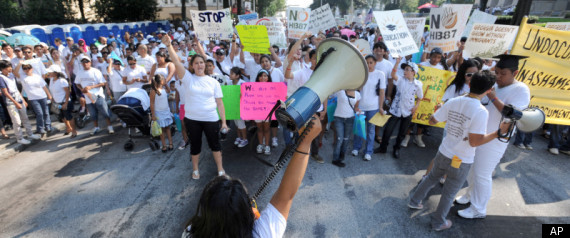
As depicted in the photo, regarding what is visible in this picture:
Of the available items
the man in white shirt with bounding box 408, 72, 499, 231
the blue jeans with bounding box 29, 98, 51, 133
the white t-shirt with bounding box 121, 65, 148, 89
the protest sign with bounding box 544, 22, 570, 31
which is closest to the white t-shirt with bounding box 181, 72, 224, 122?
the man in white shirt with bounding box 408, 72, 499, 231

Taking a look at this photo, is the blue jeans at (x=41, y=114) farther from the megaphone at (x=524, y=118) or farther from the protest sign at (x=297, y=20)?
the megaphone at (x=524, y=118)

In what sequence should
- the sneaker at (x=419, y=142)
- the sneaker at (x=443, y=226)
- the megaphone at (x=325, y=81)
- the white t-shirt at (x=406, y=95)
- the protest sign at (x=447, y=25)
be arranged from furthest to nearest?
the sneaker at (x=419, y=142) < the protest sign at (x=447, y=25) < the white t-shirt at (x=406, y=95) < the sneaker at (x=443, y=226) < the megaphone at (x=325, y=81)

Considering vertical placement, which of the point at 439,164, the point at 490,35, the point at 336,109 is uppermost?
the point at 490,35

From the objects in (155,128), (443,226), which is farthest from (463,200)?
(155,128)

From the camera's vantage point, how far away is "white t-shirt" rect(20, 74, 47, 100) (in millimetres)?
5844

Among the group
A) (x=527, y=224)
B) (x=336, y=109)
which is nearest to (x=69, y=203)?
(x=336, y=109)

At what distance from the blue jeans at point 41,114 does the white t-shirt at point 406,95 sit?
743 centimetres

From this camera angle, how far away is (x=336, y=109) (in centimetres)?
461

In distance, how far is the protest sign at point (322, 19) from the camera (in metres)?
8.02

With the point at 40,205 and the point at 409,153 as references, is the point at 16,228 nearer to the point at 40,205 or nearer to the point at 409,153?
the point at 40,205

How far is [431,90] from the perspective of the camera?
536cm

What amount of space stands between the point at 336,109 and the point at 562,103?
3546mm

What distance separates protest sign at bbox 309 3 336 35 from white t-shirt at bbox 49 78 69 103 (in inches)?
247

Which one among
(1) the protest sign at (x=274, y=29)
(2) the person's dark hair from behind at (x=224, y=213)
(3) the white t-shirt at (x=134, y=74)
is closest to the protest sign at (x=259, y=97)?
(1) the protest sign at (x=274, y=29)
